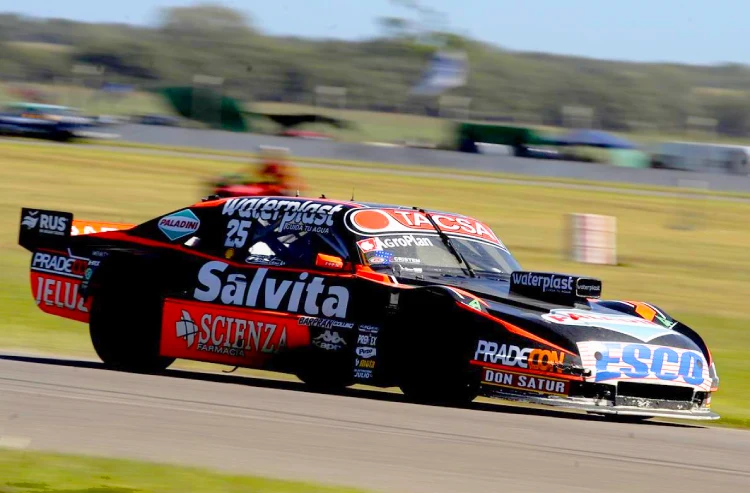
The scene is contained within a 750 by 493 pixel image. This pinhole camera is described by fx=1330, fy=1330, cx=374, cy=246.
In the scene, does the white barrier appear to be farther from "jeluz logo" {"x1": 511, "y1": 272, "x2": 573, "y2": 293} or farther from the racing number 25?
"jeluz logo" {"x1": 511, "y1": 272, "x2": 573, "y2": 293}

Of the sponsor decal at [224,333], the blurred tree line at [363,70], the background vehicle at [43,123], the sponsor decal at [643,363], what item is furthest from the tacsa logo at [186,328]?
→ the blurred tree line at [363,70]

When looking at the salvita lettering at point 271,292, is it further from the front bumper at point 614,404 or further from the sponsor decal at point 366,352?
the front bumper at point 614,404

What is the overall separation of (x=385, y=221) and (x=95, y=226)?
250 centimetres

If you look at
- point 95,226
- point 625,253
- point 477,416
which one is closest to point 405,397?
point 477,416

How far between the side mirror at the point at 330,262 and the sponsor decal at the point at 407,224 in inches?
12.6

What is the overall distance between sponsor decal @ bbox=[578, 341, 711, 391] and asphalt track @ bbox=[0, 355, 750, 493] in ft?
1.05

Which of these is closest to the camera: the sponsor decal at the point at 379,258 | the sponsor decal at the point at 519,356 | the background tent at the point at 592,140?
the sponsor decal at the point at 519,356

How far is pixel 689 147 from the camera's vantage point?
164 ft

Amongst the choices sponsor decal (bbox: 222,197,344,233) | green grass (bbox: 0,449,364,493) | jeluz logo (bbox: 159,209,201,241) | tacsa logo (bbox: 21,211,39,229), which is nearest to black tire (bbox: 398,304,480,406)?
sponsor decal (bbox: 222,197,344,233)

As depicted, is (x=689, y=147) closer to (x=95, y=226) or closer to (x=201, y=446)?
(x=95, y=226)

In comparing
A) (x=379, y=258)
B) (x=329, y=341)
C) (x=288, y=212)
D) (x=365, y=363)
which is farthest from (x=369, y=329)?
(x=288, y=212)

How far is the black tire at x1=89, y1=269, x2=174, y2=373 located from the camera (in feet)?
30.8

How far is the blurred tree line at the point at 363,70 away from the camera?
271 feet

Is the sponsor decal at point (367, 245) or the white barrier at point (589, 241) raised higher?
the sponsor decal at point (367, 245)
